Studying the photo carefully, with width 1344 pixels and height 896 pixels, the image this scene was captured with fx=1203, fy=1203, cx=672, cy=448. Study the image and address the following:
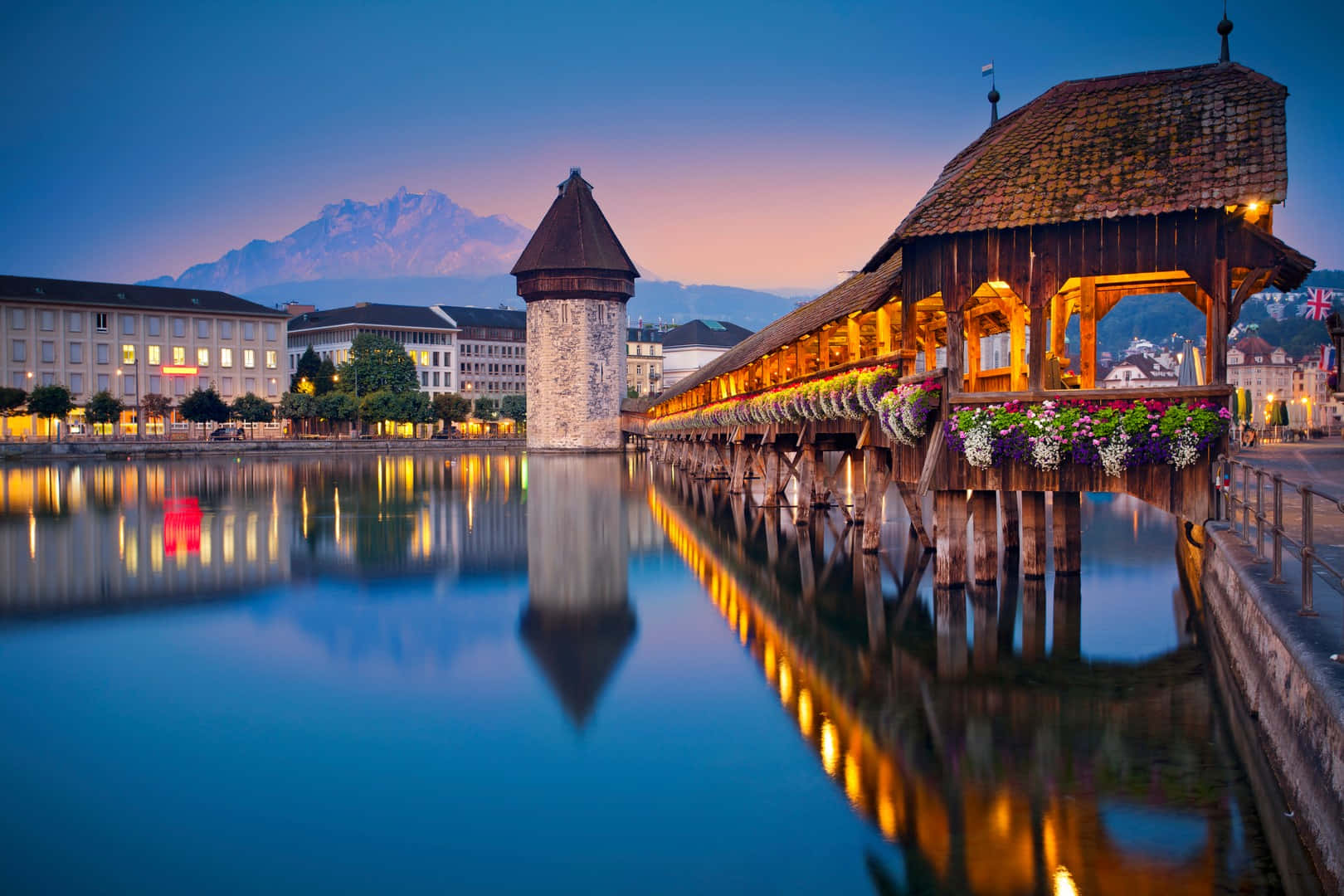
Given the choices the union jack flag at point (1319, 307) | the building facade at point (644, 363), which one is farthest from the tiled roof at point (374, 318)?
the union jack flag at point (1319, 307)

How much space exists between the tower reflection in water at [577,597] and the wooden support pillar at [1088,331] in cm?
597

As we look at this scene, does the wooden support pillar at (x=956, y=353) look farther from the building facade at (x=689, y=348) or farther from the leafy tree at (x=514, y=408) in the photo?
the building facade at (x=689, y=348)

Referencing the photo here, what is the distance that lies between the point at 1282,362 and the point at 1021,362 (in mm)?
134366

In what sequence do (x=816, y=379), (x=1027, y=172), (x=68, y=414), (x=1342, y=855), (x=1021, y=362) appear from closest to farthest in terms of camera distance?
(x=1342, y=855) < (x=1027, y=172) < (x=1021, y=362) < (x=816, y=379) < (x=68, y=414)

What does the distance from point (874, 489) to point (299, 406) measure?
8240 centimetres

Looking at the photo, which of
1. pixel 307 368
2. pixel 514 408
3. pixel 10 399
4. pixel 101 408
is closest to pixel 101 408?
pixel 101 408

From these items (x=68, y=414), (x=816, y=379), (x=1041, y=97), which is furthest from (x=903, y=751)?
(x=68, y=414)

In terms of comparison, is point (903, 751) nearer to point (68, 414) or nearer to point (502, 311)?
point (68, 414)

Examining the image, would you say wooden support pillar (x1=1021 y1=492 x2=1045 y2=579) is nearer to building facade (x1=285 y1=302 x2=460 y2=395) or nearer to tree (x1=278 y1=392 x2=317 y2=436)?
tree (x1=278 y1=392 x2=317 y2=436)

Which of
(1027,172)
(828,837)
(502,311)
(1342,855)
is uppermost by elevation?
(502,311)

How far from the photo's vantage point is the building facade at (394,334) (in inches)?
4705

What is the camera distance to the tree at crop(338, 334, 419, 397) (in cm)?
10188

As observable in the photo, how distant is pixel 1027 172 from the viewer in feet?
40.6

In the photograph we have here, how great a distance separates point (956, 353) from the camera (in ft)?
41.2
